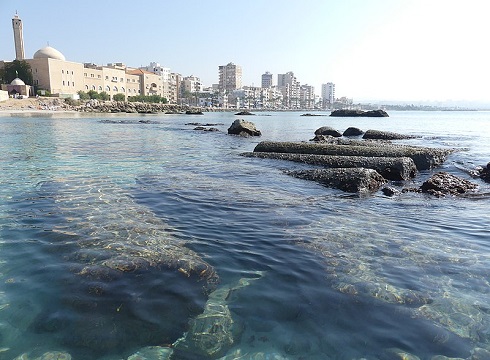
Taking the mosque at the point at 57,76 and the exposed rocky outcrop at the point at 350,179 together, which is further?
the mosque at the point at 57,76

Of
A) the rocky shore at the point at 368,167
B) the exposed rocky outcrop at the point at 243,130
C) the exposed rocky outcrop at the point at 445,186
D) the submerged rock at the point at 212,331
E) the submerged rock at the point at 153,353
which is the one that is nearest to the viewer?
the submerged rock at the point at 153,353

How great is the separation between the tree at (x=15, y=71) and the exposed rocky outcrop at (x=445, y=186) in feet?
430

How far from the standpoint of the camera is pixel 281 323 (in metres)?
4.50

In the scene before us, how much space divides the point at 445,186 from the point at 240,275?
9532 mm

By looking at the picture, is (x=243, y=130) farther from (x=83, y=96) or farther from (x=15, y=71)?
(x=15, y=71)

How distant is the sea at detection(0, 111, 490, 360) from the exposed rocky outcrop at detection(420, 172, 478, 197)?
0.64 m

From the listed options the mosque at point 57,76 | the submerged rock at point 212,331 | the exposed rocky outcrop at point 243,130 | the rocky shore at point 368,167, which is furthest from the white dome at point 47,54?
the submerged rock at point 212,331

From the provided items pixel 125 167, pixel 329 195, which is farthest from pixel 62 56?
pixel 329 195

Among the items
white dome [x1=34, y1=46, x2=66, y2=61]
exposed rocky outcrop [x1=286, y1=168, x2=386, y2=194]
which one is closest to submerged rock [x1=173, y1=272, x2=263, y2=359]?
exposed rocky outcrop [x1=286, y1=168, x2=386, y2=194]

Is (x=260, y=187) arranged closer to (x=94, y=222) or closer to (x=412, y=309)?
(x=94, y=222)

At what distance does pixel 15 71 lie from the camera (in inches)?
4444

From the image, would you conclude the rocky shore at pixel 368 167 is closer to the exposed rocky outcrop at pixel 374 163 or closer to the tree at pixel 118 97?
the exposed rocky outcrop at pixel 374 163

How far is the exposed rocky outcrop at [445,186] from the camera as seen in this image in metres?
11.9

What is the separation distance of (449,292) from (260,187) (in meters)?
7.42
